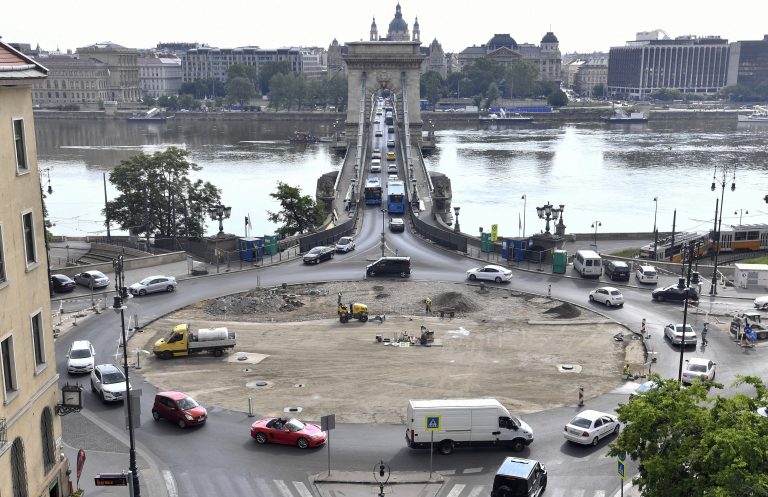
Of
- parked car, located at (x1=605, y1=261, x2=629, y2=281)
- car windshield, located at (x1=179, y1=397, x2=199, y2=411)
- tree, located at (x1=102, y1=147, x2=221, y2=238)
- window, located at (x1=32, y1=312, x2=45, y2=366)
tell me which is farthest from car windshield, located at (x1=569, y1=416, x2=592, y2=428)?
tree, located at (x1=102, y1=147, x2=221, y2=238)

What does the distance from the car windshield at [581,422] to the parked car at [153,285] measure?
24547 millimetres

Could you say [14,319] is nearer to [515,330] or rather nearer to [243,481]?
[243,481]

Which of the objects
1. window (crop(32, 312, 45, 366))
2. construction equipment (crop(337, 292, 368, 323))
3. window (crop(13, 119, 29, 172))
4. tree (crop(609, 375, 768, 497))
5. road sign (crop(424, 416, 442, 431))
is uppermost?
window (crop(13, 119, 29, 172))

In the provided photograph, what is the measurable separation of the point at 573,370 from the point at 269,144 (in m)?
133

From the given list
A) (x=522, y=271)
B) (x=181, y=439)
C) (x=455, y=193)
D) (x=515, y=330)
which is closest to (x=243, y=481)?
(x=181, y=439)

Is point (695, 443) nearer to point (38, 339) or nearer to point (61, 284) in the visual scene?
point (38, 339)

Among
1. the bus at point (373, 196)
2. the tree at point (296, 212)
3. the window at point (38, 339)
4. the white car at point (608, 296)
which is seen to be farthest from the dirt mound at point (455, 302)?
the bus at point (373, 196)

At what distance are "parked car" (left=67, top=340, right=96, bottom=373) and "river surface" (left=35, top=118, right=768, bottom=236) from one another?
49.1 m

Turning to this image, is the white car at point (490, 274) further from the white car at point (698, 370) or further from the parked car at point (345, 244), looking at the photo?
the white car at point (698, 370)

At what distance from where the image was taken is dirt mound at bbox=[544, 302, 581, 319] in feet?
129

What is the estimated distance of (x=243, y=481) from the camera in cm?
2248

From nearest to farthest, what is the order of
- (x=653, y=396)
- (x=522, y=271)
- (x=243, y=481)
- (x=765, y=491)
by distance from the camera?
(x=765, y=491) → (x=653, y=396) → (x=243, y=481) → (x=522, y=271)

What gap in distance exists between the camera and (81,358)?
102 feet

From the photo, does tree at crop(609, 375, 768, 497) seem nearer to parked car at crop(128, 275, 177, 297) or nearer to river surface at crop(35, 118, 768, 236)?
parked car at crop(128, 275, 177, 297)
